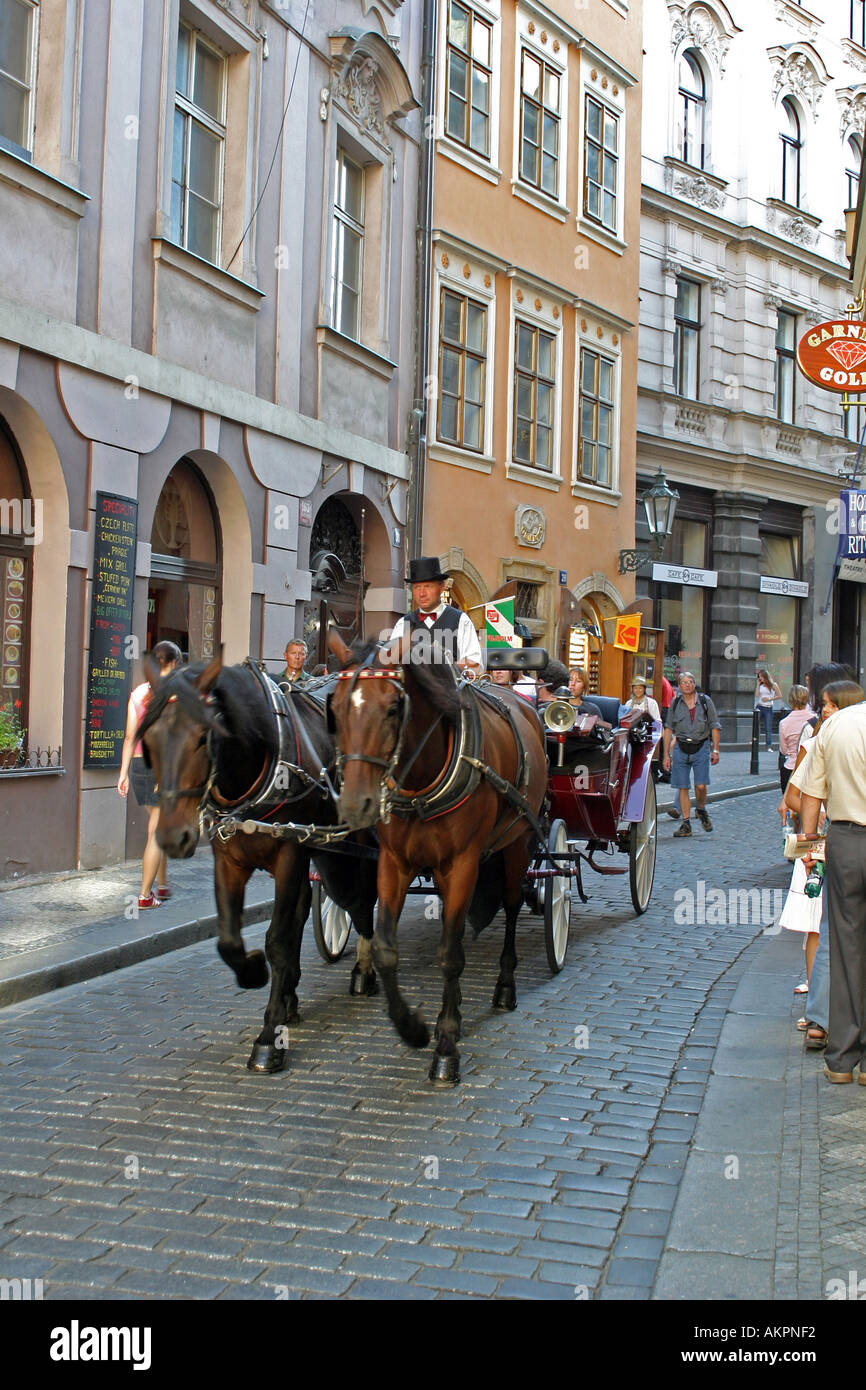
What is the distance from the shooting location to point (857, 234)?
81.8 ft

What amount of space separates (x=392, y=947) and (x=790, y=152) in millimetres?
27662

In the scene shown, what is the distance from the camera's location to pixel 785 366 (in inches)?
1114

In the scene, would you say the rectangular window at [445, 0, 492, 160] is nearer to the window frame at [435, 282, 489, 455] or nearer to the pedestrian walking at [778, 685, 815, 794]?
the window frame at [435, 282, 489, 455]

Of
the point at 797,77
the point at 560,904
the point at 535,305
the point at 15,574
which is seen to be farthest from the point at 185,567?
the point at 797,77

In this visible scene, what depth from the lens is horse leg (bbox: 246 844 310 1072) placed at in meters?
5.43

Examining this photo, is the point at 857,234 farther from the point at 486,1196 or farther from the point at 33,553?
the point at 486,1196

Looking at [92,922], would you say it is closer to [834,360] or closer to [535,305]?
[834,360]

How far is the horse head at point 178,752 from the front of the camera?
461 cm

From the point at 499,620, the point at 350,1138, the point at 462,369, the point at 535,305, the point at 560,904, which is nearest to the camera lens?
the point at 350,1138

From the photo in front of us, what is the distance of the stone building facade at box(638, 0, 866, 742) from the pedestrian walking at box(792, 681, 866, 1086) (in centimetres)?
1840

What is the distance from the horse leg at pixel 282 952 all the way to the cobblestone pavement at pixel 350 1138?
0.33 ft

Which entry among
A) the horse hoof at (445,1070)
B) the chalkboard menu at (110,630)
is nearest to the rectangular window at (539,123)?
the chalkboard menu at (110,630)

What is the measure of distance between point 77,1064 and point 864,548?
474 inches

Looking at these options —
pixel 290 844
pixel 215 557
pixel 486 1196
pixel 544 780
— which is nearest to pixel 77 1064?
pixel 290 844
